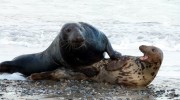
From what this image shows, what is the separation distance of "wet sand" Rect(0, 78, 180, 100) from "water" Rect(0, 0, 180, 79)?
1.80m

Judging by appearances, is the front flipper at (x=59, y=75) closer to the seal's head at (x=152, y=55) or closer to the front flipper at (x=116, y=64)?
the front flipper at (x=116, y=64)

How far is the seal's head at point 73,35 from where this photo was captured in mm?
8227

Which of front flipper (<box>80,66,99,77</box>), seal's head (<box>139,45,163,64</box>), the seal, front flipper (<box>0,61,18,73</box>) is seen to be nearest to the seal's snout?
the seal

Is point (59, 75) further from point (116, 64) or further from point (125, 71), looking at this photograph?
point (125, 71)

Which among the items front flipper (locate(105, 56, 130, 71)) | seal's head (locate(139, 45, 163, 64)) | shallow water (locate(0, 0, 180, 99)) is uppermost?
seal's head (locate(139, 45, 163, 64))

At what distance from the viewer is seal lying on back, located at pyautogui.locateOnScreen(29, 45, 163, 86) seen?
8.39 metres

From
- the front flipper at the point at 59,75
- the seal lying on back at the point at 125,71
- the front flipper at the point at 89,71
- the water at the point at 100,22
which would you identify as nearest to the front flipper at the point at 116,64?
the seal lying on back at the point at 125,71

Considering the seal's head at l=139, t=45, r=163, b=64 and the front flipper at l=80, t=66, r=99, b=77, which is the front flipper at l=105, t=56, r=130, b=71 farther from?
the seal's head at l=139, t=45, r=163, b=64

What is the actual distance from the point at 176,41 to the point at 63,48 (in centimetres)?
572

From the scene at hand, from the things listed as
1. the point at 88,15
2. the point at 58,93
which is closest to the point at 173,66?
the point at 58,93

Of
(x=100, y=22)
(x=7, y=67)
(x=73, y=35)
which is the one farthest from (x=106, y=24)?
(x=73, y=35)

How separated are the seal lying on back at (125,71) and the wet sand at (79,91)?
0.50ft

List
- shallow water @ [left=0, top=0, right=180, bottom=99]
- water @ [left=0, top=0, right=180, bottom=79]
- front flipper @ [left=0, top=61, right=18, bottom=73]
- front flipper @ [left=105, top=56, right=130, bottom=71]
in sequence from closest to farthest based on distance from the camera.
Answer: front flipper @ [left=105, top=56, right=130, bottom=71] → front flipper @ [left=0, top=61, right=18, bottom=73] → shallow water @ [left=0, top=0, right=180, bottom=99] → water @ [left=0, top=0, right=180, bottom=79]

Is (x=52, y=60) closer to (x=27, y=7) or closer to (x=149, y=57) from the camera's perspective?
(x=149, y=57)
